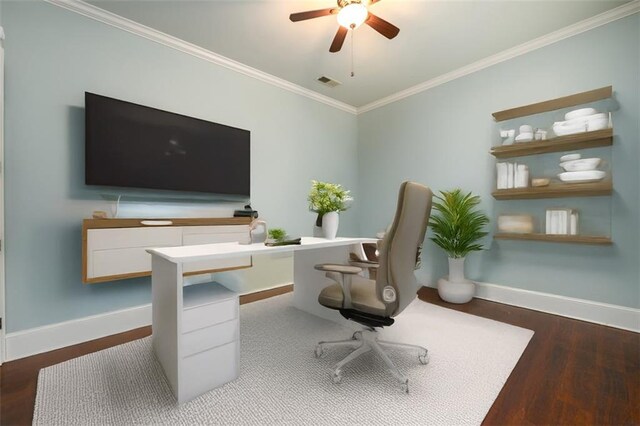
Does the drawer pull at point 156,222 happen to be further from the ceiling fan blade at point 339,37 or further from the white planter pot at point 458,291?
the white planter pot at point 458,291

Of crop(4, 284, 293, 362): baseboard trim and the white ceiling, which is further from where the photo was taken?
the white ceiling

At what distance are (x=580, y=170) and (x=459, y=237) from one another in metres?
1.25

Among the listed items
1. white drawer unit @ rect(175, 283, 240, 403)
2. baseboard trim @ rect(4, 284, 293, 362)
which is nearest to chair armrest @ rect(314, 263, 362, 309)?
white drawer unit @ rect(175, 283, 240, 403)

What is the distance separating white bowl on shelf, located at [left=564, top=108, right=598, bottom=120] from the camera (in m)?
2.45

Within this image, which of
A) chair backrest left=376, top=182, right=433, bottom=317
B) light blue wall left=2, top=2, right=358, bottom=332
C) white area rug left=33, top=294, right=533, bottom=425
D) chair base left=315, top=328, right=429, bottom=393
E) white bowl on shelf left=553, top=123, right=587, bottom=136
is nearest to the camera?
white area rug left=33, top=294, right=533, bottom=425

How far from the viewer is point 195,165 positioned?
9.32 ft

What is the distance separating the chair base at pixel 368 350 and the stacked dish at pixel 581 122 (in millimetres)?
2560

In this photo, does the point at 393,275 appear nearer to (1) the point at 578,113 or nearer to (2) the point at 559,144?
(2) the point at 559,144

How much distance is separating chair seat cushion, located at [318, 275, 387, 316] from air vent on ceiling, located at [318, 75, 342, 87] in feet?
10.1

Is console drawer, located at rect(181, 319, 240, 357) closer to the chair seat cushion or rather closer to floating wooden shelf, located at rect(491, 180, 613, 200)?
the chair seat cushion

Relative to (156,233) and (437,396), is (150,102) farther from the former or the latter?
(437,396)

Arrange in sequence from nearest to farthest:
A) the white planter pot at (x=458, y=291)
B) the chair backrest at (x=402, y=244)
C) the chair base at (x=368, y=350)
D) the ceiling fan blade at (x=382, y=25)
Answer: the chair backrest at (x=402, y=244), the chair base at (x=368, y=350), the ceiling fan blade at (x=382, y=25), the white planter pot at (x=458, y=291)

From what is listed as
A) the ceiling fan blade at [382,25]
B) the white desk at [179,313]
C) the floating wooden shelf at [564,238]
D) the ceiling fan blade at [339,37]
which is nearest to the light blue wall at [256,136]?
the floating wooden shelf at [564,238]

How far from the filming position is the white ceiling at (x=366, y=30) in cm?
237
